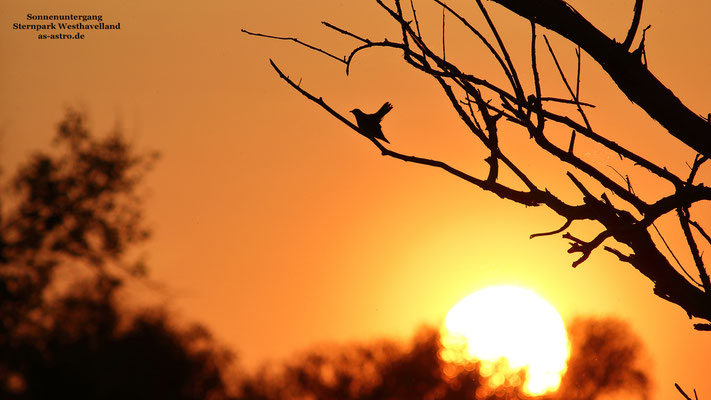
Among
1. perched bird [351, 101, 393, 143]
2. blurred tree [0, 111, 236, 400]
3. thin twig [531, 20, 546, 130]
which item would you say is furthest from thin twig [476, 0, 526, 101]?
blurred tree [0, 111, 236, 400]

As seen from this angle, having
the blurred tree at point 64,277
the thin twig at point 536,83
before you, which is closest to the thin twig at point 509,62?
the thin twig at point 536,83

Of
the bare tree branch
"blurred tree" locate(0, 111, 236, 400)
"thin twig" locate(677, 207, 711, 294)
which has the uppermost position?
Result: "blurred tree" locate(0, 111, 236, 400)

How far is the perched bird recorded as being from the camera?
10.6 feet

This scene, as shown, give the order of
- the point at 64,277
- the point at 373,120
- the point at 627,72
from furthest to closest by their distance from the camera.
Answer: the point at 64,277 → the point at 373,120 → the point at 627,72

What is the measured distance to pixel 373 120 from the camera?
3.33 m

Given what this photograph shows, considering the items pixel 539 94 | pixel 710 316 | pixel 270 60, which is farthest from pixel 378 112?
pixel 710 316

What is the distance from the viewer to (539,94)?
2846 millimetres

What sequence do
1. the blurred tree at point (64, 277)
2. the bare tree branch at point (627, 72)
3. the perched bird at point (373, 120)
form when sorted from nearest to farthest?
the bare tree branch at point (627, 72), the perched bird at point (373, 120), the blurred tree at point (64, 277)

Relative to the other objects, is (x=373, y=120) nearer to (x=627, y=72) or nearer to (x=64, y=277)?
(x=627, y=72)

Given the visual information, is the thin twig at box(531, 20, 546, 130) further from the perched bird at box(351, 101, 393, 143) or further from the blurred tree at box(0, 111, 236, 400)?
the blurred tree at box(0, 111, 236, 400)

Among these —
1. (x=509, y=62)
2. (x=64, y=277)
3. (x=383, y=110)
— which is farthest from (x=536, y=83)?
(x=64, y=277)

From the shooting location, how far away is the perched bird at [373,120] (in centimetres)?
324

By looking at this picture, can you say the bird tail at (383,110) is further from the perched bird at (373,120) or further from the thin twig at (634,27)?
the thin twig at (634,27)

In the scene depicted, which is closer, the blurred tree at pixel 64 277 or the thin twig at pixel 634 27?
the thin twig at pixel 634 27
